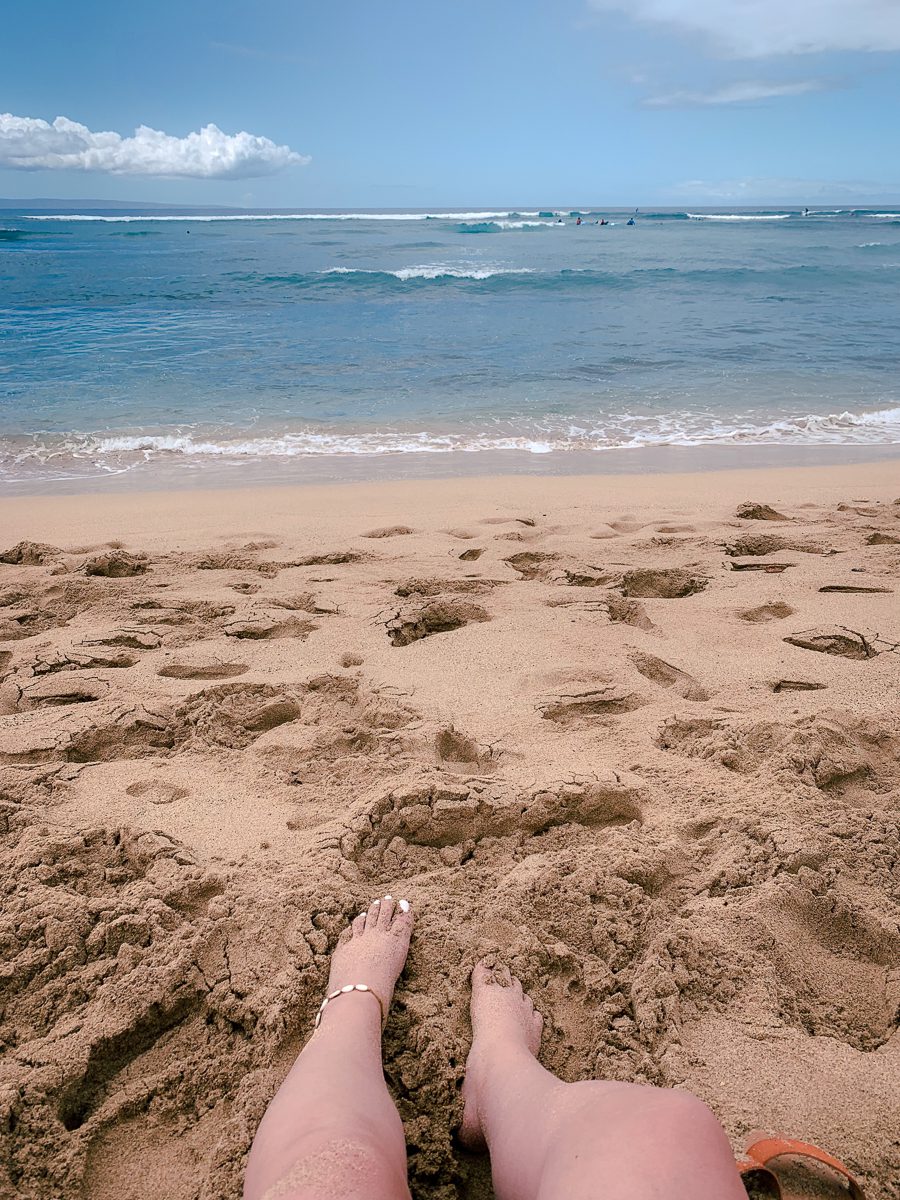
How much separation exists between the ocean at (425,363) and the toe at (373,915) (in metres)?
4.79

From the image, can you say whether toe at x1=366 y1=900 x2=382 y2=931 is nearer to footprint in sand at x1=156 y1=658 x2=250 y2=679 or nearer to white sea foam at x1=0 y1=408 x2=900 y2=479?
footprint in sand at x1=156 y1=658 x2=250 y2=679

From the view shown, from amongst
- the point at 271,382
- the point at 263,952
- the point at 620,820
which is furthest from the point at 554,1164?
the point at 271,382

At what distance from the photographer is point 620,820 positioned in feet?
6.56

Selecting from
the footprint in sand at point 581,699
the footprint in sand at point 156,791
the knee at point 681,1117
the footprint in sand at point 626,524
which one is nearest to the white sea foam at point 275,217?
the footprint in sand at point 626,524

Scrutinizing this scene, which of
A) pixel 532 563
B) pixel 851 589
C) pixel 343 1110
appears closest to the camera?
pixel 343 1110

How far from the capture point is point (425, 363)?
10289mm

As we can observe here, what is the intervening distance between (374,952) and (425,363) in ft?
31.7

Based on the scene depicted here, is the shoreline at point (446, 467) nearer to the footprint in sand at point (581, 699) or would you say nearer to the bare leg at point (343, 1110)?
the footprint in sand at point (581, 699)

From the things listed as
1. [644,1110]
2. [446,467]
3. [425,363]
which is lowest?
[446,467]

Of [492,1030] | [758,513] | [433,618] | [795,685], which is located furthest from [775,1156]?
[758,513]

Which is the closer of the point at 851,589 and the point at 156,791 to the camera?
the point at 156,791

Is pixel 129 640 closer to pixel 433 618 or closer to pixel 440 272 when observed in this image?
pixel 433 618

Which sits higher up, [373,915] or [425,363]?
[425,363]

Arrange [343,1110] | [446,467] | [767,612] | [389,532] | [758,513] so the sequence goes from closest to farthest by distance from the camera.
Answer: [343,1110], [767,612], [389,532], [758,513], [446,467]
